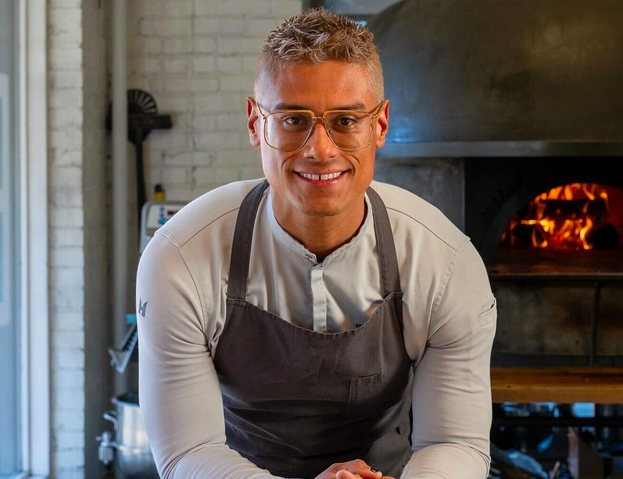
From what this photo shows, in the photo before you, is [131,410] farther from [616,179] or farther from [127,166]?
[616,179]

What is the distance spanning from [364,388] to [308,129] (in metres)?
0.50

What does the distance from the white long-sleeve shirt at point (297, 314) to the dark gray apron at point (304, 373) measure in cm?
2

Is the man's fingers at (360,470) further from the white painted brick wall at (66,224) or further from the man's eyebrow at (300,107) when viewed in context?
the white painted brick wall at (66,224)

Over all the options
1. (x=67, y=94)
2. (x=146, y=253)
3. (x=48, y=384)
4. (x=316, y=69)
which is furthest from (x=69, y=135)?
(x=316, y=69)

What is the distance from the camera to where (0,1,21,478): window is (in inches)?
120

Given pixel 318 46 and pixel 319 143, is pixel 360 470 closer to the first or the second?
pixel 319 143

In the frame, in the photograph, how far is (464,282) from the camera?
1.54 meters

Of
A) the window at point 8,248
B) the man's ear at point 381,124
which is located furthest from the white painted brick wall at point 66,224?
the man's ear at point 381,124

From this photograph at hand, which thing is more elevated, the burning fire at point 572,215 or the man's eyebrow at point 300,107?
the man's eyebrow at point 300,107

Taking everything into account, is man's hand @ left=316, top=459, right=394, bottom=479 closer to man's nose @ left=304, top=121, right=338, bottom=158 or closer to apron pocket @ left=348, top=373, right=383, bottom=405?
apron pocket @ left=348, top=373, right=383, bottom=405

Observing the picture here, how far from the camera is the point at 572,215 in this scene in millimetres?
3172

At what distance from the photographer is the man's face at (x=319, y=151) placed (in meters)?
1.38

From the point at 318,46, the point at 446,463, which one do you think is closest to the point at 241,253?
the point at 318,46

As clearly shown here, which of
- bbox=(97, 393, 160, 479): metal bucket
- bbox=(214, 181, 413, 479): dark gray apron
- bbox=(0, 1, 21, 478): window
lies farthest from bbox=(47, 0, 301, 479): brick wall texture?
bbox=(214, 181, 413, 479): dark gray apron
